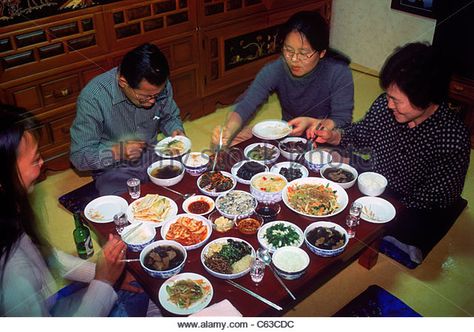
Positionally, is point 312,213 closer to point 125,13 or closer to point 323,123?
Result: point 323,123

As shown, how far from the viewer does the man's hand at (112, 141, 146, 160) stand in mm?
2439

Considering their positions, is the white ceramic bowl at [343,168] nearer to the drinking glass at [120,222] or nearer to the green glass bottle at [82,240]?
the drinking glass at [120,222]

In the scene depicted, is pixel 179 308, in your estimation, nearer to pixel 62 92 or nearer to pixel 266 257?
pixel 266 257

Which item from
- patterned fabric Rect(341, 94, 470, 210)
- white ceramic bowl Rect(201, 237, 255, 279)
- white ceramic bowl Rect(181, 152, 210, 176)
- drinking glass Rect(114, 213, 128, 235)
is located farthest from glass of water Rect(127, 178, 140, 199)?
patterned fabric Rect(341, 94, 470, 210)

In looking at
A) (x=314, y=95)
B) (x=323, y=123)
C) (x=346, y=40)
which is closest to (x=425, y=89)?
(x=323, y=123)

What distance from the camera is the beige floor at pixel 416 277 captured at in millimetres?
2420

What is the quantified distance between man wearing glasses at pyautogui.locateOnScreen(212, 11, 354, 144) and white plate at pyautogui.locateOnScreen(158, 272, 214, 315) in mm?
1067

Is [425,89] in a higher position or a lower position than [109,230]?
higher

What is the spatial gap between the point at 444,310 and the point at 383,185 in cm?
92

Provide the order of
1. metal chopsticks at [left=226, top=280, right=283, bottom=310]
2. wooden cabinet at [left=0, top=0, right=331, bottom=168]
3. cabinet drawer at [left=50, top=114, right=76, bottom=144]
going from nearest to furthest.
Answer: metal chopsticks at [left=226, top=280, right=283, bottom=310] → wooden cabinet at [left=0, top=0, right=331, bottom=168] → cabinet drawer at [left=50, top=114, right=76, bottom=144]

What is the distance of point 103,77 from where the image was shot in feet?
8.10

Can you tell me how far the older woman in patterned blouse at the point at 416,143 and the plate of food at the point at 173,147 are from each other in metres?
0.76

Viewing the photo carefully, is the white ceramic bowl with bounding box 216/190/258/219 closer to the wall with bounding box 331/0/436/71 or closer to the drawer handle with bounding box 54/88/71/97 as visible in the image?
the drawer handle with bounding box 54/88/71/97

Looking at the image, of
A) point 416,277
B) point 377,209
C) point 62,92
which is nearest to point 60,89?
point 62,92
